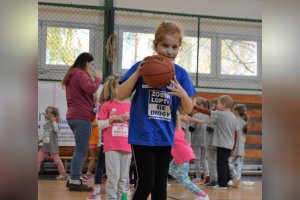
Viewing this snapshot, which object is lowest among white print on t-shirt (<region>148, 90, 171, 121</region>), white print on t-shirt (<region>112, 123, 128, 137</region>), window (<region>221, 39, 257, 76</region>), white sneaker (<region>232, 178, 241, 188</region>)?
white sneaker (<region>232, 178, 241, 188</region>)

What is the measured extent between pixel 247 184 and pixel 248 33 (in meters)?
3.59

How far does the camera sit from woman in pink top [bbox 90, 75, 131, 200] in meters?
3.51

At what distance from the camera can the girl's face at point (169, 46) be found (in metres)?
2.28

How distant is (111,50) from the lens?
777cm

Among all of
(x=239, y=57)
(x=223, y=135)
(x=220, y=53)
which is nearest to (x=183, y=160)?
(x=223, y=135)

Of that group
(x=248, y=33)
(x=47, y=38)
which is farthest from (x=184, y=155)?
(x=248, y=33)

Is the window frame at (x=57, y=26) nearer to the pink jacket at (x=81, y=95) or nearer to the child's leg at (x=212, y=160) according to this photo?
the child's leg at (x=212, y=160)

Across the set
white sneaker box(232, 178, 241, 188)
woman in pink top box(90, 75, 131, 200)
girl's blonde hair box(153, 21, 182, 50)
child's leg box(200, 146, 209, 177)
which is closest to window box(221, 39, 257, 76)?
child's leg box(200, 146, 209, 177)

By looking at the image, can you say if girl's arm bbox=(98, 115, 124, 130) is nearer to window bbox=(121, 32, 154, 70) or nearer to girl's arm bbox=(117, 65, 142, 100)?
girl's arm bbox=(117, 65, 142, 100)

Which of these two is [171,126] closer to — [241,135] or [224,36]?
[241,135]

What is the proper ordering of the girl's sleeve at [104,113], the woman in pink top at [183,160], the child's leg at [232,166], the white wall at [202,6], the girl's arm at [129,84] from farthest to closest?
1. the white wall at [202,6]
2. the child's leg at [232,166]
3. the woman in pink top at [183,160]
4. the girl's sleeve at [104,113]
5. the girl's arm at [129,84]

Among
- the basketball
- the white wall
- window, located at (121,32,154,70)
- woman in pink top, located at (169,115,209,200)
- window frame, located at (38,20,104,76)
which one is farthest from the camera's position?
the white wall

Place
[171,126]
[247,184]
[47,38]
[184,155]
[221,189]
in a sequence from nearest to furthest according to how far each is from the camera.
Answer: [171,126] → [184,155] → [221,189] → [247,184] → [47,38]

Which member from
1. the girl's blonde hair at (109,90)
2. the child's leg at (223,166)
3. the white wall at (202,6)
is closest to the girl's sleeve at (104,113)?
the girl's blonde hair at (109,90)
